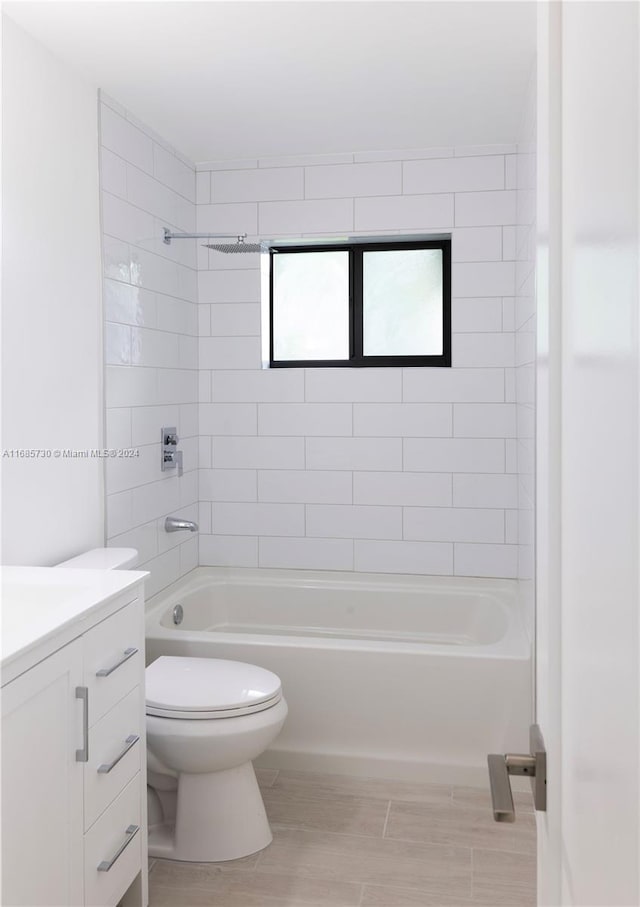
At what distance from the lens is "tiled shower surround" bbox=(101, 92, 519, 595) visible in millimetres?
3557

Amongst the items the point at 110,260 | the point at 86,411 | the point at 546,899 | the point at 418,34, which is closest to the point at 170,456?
the point at 86,411

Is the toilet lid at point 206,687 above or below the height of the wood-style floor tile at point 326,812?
above

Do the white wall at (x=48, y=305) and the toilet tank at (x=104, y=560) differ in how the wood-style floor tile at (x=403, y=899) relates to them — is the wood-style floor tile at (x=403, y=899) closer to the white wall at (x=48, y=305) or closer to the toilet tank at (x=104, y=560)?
the toilet tank at (x=104, y=560)

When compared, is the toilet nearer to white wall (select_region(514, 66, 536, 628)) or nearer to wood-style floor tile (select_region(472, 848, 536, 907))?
wood-style floor tile (select_region(472, 848, 536, 907))

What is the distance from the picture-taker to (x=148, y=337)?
3309 mm

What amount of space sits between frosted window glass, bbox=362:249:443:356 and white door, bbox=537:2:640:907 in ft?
9.87

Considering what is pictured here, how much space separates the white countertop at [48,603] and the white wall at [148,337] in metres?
0.89

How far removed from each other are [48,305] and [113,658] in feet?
4.14

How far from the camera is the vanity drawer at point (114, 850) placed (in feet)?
6.02

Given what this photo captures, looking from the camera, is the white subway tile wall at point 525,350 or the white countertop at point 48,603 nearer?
the white countertop at point 48,603

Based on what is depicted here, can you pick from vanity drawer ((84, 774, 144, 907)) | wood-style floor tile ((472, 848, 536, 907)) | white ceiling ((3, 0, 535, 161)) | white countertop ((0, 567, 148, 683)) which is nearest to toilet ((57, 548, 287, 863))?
vanity drawer ((84, 774, 144, 907))

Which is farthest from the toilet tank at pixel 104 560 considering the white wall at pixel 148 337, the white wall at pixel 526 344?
the white wall at pixel 526 344

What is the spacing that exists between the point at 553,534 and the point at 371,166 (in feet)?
10.6

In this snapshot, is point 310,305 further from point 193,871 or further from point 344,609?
point 193,871
